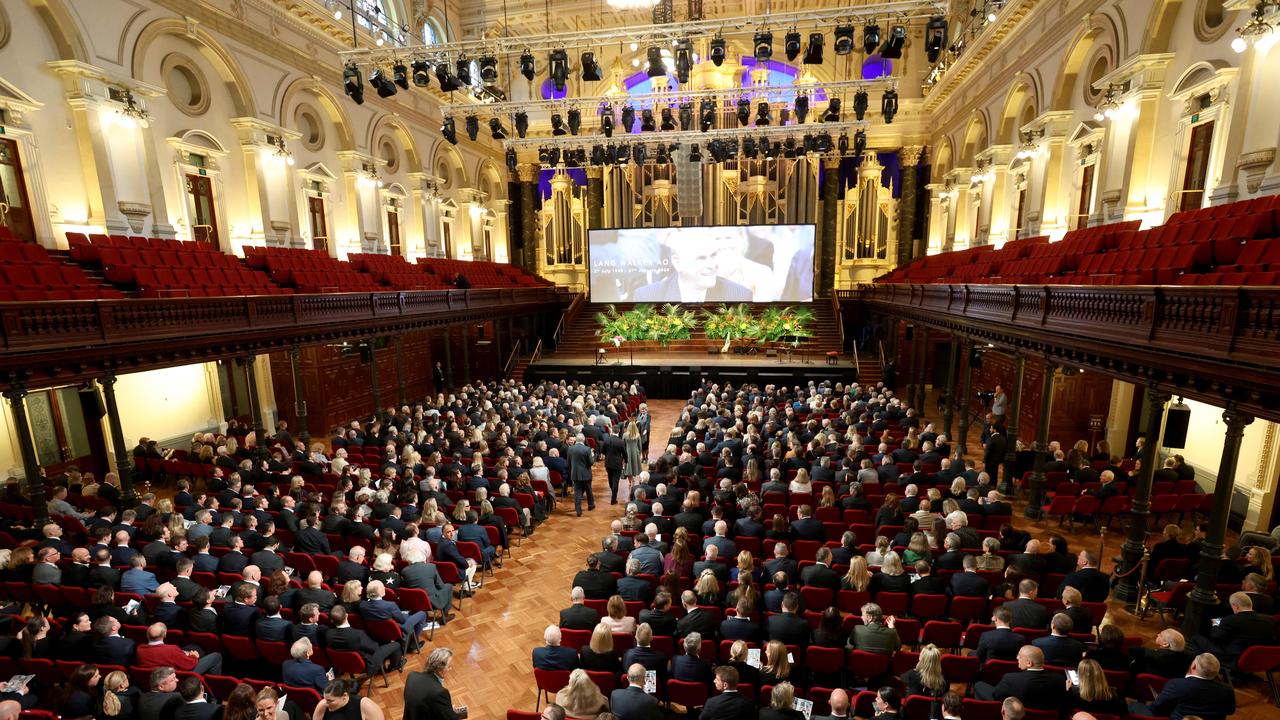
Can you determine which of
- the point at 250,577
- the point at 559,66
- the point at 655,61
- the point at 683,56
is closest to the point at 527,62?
the point at 559,66

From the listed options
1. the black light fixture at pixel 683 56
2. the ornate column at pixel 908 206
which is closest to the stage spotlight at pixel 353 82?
the black light fixture at pixel 683 56

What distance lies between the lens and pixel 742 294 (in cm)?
2248

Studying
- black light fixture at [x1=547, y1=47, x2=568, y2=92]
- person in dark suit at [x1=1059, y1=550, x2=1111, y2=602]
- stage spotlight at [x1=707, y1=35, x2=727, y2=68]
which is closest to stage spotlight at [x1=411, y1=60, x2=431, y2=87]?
black light fixture at [x1=547, y1=47, x2=568, y2=92]

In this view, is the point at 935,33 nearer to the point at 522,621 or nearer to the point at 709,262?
the point at 522,621

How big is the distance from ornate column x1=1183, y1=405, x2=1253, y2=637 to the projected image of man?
17.1 meters

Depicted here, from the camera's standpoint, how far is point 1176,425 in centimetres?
700

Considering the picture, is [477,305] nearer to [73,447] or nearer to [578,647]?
[73,447]

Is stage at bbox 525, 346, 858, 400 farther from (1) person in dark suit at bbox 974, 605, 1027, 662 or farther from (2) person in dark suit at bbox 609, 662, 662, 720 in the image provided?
(2) person in dark suit at bbox 609, 662, 662, 720

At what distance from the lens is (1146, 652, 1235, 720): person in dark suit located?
3754 mm

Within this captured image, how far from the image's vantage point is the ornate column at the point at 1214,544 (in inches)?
219

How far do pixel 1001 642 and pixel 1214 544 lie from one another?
2972mm

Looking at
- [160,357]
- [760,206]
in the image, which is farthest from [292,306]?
[760,206]

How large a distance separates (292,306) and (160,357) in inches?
103

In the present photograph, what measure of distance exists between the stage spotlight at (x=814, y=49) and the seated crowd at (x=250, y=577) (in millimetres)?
9283
